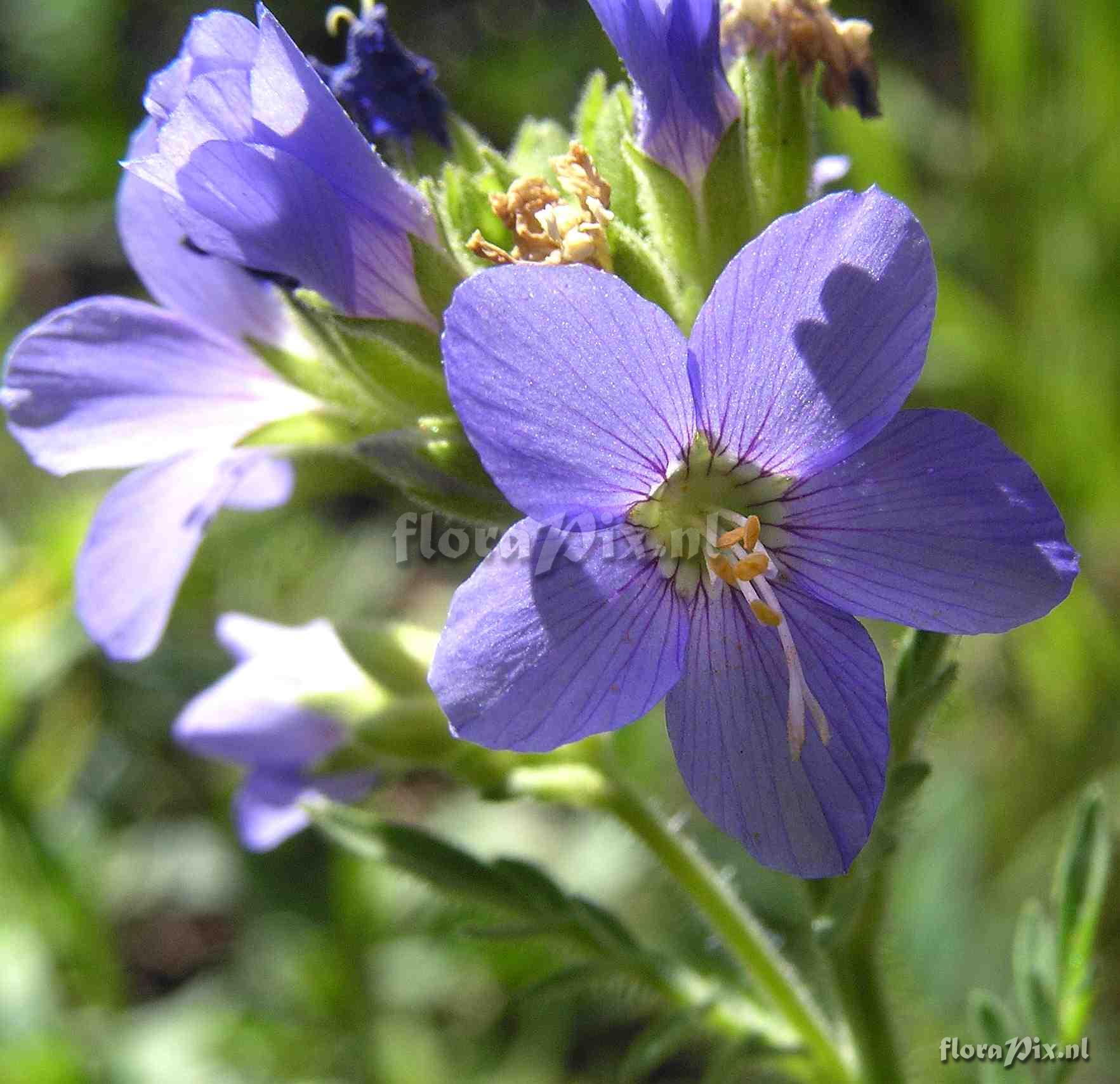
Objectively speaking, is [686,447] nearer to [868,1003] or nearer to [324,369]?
[324,369]


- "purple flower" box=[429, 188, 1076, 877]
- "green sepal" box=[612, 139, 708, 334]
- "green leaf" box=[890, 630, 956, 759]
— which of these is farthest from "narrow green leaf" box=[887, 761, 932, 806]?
"green sepal" box=[612, 139, 708, 334]

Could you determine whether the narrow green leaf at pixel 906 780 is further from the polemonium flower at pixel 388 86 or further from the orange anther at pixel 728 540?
the polemonium flower at pixel 388 86

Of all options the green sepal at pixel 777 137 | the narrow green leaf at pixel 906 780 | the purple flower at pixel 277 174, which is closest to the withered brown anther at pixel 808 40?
the green sepal at pixel 777 137

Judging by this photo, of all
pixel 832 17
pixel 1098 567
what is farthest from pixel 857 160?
pixel 832 17

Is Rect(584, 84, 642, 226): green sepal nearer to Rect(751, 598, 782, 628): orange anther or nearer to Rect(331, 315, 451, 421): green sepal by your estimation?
Rect(331, 315, 451, 421): green sepal

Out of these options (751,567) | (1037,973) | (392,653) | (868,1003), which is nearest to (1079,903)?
(1037,973)

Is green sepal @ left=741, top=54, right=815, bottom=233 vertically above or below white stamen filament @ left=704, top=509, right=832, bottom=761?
above
